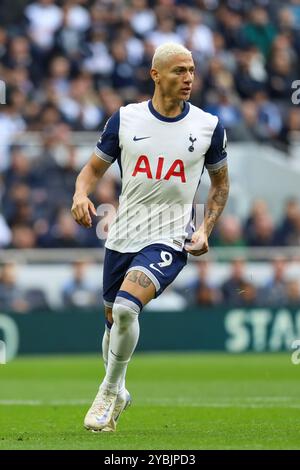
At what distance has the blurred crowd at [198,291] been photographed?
19.4 metres

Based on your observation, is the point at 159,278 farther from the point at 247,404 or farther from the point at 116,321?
the point at 247,404

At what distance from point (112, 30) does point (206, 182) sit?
405 centimetres

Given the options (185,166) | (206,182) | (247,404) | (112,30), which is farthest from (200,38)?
(185,166)

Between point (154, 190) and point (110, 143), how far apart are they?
19.8 inches

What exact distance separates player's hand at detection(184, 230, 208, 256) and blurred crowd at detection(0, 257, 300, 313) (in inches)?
404

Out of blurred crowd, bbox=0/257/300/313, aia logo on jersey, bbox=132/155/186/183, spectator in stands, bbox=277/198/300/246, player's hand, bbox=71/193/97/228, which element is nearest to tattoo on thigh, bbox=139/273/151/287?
player's hand, bbox=71/193/97/228

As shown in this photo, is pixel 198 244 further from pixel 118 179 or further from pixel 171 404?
pixel 118 179

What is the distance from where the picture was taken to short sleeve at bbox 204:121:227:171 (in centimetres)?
941

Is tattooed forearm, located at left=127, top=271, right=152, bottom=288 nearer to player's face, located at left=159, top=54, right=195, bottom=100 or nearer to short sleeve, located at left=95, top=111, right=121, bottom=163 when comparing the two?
short sleeve, located at left=95, top=111, right=121, bottom=163

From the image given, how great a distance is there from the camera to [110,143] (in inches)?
368

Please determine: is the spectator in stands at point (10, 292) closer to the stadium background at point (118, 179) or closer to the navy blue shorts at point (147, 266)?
the stadium background at point (118, 179)

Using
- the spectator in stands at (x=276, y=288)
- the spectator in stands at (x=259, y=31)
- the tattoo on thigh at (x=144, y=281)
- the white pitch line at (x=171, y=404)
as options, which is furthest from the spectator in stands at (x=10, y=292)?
the tattoo on thigh at (x=144, y=281)

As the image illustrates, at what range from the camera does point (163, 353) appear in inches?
789

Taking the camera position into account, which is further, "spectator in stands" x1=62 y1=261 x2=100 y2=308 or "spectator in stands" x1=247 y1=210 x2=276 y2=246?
"spectator in stands" x1=247 y1=210 x2=276 y2=246
